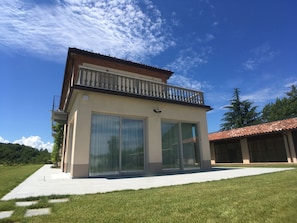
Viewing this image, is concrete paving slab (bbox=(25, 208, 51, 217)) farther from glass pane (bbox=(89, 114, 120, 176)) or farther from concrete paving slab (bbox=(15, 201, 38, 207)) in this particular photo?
glass pane (bbox=(89, 114, 120, 176))

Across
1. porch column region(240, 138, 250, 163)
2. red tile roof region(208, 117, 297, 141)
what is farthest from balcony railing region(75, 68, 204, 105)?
porch column region(240, 138, 250, 163)

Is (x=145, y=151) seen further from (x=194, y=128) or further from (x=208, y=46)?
(x=208, y=46)

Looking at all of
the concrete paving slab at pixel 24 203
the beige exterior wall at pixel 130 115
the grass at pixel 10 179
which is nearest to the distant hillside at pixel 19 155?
the grass at pixel 10 179

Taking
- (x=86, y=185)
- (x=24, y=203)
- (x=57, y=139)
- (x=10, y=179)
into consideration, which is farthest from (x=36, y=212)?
(x=57, y=139)

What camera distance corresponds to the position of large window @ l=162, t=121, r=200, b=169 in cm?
962

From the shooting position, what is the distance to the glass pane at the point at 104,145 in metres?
7.73

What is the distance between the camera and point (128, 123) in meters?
8.92

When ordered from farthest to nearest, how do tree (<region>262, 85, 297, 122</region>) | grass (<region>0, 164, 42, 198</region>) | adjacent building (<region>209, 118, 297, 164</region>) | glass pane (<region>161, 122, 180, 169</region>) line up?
tree (<region>262, 85, 297, 122</region>)
adjacent building (<region>209, 118, 297, 164</region>)
glass pane (<region>161, 122, 180, 169</region>)
grass (<region>0, 164, 42, 198</region>)

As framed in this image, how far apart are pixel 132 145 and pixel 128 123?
1.04m

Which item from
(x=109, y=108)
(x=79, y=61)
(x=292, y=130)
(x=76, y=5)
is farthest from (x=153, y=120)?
(x=292, y=130)

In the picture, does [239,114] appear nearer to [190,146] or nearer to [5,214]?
[190,146]

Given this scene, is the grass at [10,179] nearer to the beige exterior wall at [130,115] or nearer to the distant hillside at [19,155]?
the beige exterior wall at [130,115]

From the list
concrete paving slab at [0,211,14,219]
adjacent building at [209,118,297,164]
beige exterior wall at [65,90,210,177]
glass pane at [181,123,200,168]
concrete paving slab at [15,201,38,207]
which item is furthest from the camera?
adjacent building at [209,118,297,164]

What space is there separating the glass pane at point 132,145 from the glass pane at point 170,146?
4.13 ft
